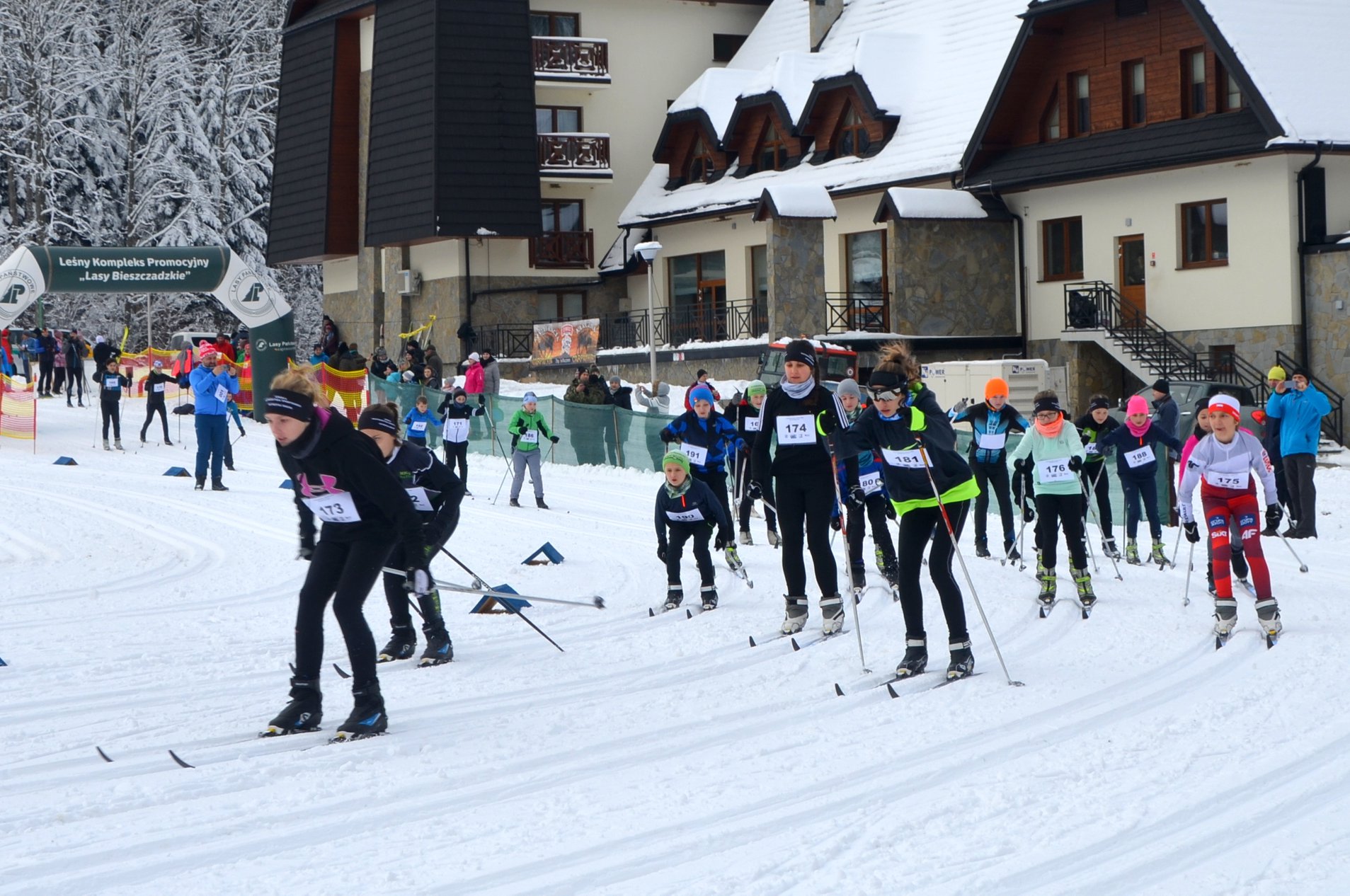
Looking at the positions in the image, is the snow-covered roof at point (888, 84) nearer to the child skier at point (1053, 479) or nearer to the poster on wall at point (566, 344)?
the poster on wall at point (566, 344)

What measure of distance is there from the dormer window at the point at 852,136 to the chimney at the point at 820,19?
4.60 m

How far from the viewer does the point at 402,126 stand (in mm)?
39000

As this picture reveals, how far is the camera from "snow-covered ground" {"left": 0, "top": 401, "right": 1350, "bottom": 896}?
5.29m

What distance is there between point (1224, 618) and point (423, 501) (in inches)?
Result: 189

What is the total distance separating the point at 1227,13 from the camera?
27375 mm

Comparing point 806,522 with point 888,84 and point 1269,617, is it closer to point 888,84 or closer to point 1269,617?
point 1269,617

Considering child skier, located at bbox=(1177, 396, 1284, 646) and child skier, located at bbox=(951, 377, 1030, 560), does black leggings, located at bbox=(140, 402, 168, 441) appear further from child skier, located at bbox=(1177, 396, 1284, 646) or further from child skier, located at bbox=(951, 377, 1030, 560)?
child skier, located at bbox=(1177, 396, 1284, 646)

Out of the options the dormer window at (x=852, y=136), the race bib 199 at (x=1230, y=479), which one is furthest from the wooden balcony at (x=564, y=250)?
the race bib 199 at (x=1230, y=479)

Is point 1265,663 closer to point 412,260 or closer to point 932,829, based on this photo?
point 932,829

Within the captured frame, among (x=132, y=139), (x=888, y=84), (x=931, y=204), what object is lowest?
(x=931, y=204)

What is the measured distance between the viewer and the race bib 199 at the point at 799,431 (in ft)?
31.7

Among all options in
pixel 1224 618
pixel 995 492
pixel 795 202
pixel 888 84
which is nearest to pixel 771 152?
pixel 888 84

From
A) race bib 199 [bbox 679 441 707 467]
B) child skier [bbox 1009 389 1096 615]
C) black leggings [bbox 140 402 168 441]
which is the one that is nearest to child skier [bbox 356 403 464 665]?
race bib 199 [bbox 679 441 707 467]

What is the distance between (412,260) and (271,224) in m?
6.02
